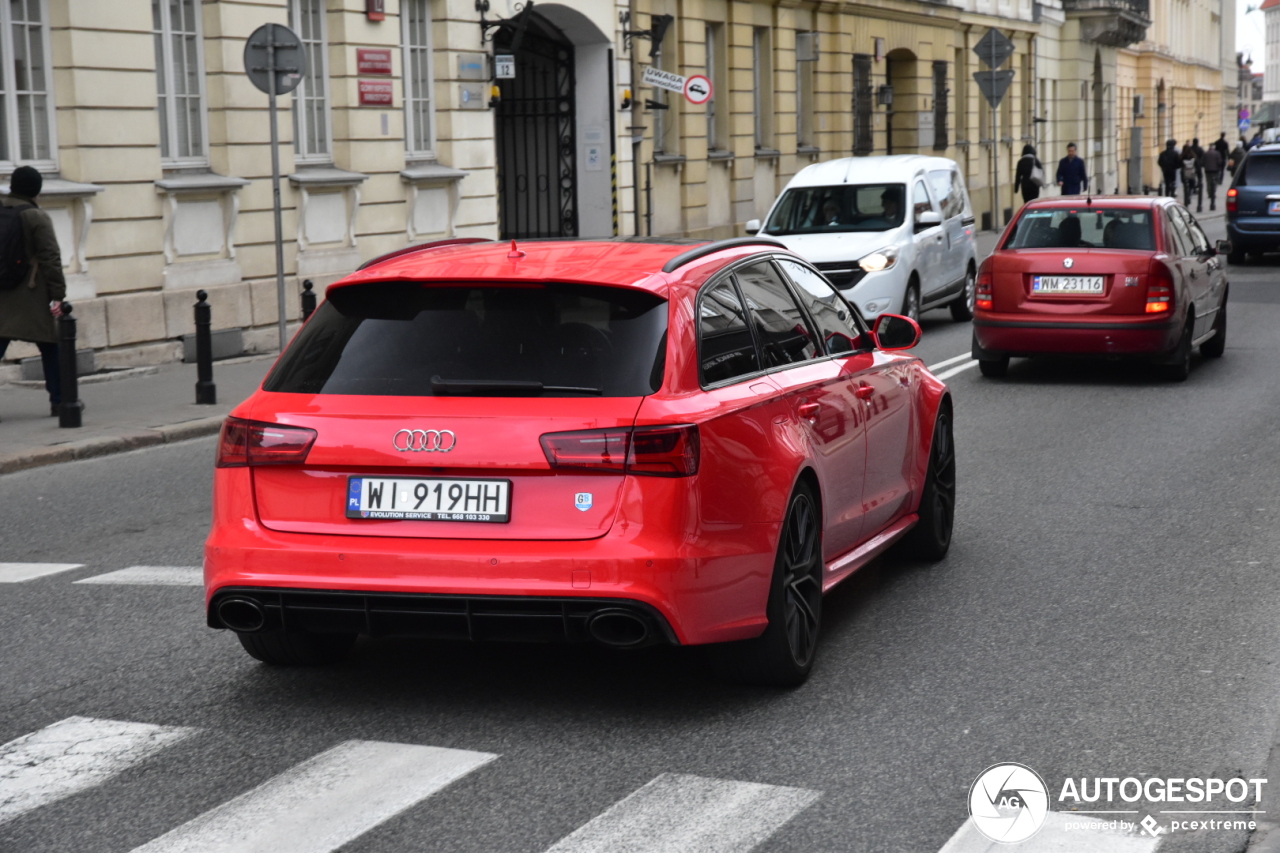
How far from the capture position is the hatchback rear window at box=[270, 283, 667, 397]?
17.3 feet

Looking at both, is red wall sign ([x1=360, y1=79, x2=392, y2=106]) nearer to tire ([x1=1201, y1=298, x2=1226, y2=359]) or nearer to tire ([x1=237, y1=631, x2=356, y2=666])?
tire ([x1=1201, y1=298, x2=1226, y2=359])

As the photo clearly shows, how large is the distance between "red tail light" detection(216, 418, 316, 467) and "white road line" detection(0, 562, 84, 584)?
2775mm

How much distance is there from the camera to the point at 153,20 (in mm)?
17203

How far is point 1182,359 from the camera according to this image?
1447cm

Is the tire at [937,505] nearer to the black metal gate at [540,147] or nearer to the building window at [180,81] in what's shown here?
the building window at [180,81]

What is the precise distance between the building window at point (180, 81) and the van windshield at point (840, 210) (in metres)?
6.08

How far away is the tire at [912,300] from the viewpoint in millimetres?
18781

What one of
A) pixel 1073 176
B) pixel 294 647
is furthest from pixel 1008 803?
pixel 1073 176

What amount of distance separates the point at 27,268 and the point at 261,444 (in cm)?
831

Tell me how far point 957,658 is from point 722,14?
2610cm

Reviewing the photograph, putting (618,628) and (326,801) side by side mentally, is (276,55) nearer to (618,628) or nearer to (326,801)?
(618,628)

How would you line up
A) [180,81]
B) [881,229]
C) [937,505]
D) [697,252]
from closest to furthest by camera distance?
1. [697,252]
2. [937,505]
3. [180,81]
4. [881,229]

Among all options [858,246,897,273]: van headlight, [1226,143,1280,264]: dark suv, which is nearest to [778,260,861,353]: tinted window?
[858,246,897,273]: van headlight

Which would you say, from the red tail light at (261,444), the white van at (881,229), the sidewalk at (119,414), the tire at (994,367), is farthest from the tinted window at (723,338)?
the white van at (881,229)
